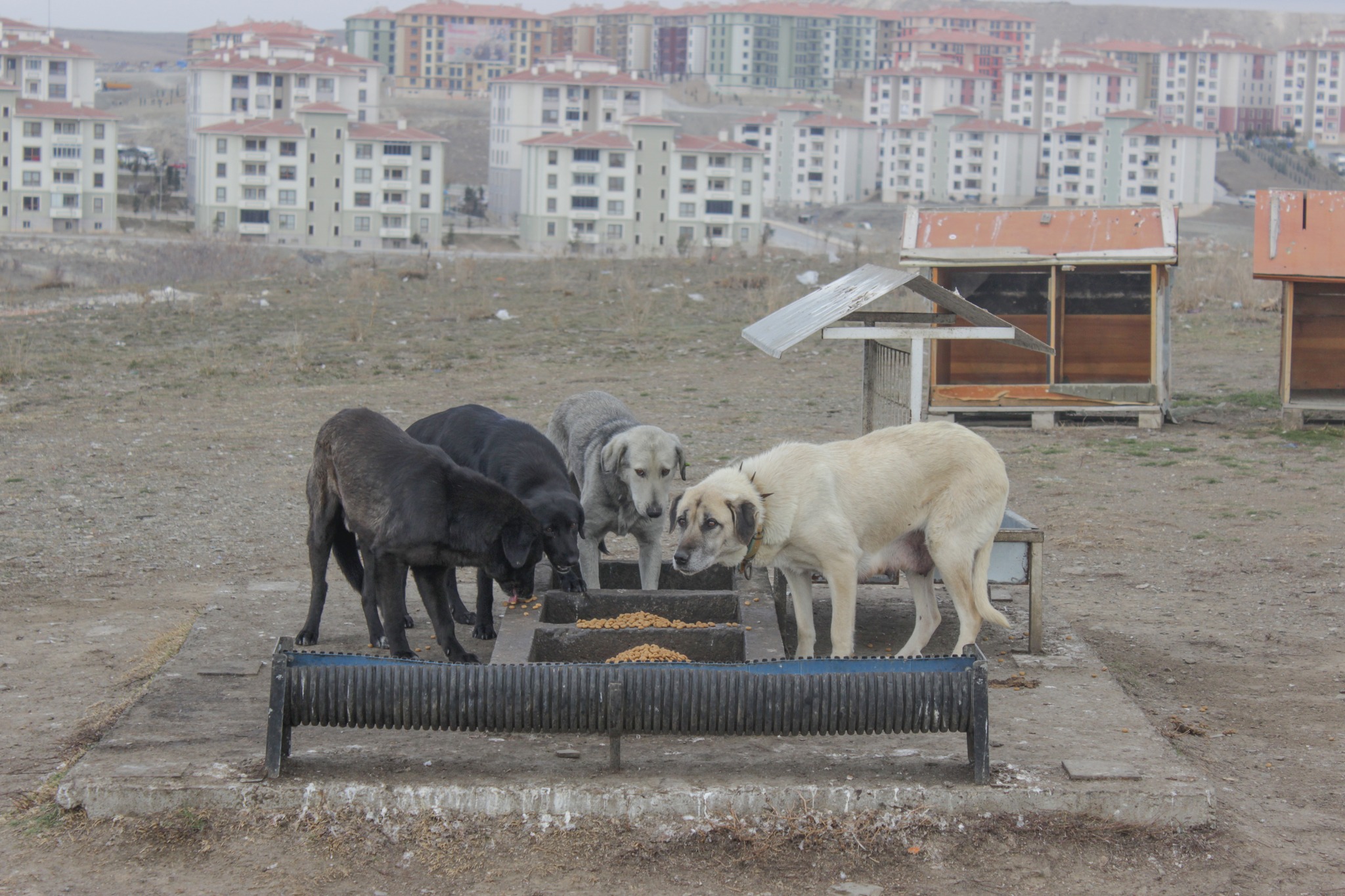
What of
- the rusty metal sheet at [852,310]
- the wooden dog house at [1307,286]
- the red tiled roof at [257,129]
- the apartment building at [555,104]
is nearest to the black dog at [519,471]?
the rusty metal sheet at [852,310]

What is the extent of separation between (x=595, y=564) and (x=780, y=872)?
2.87 meters

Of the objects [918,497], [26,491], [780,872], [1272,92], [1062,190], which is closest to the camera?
[780,872]

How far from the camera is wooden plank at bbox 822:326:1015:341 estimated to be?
684cm

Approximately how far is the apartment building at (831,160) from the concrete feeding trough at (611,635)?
11410 centimetres

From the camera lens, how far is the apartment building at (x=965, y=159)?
374ft

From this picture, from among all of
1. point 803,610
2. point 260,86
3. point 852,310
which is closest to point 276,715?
point 803,610

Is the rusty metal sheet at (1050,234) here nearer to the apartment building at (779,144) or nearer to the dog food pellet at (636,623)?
the dog food pellet at (636,623)

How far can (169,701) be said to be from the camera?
5.71 metres

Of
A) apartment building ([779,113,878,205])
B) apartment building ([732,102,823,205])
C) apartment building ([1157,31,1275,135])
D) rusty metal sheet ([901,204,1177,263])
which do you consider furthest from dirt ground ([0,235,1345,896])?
apartment building ([1157,31,1275,135])

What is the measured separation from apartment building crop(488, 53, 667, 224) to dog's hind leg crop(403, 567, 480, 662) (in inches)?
3638

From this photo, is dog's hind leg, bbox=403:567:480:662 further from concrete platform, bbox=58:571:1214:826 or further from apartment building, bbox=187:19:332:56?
apartment building, bbox=187:19:332:56

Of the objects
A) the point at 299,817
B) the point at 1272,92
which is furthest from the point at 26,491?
the point at 1272,92

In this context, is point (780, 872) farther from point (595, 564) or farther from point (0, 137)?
point (0, 137)

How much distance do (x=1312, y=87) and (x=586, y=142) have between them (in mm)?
107767
